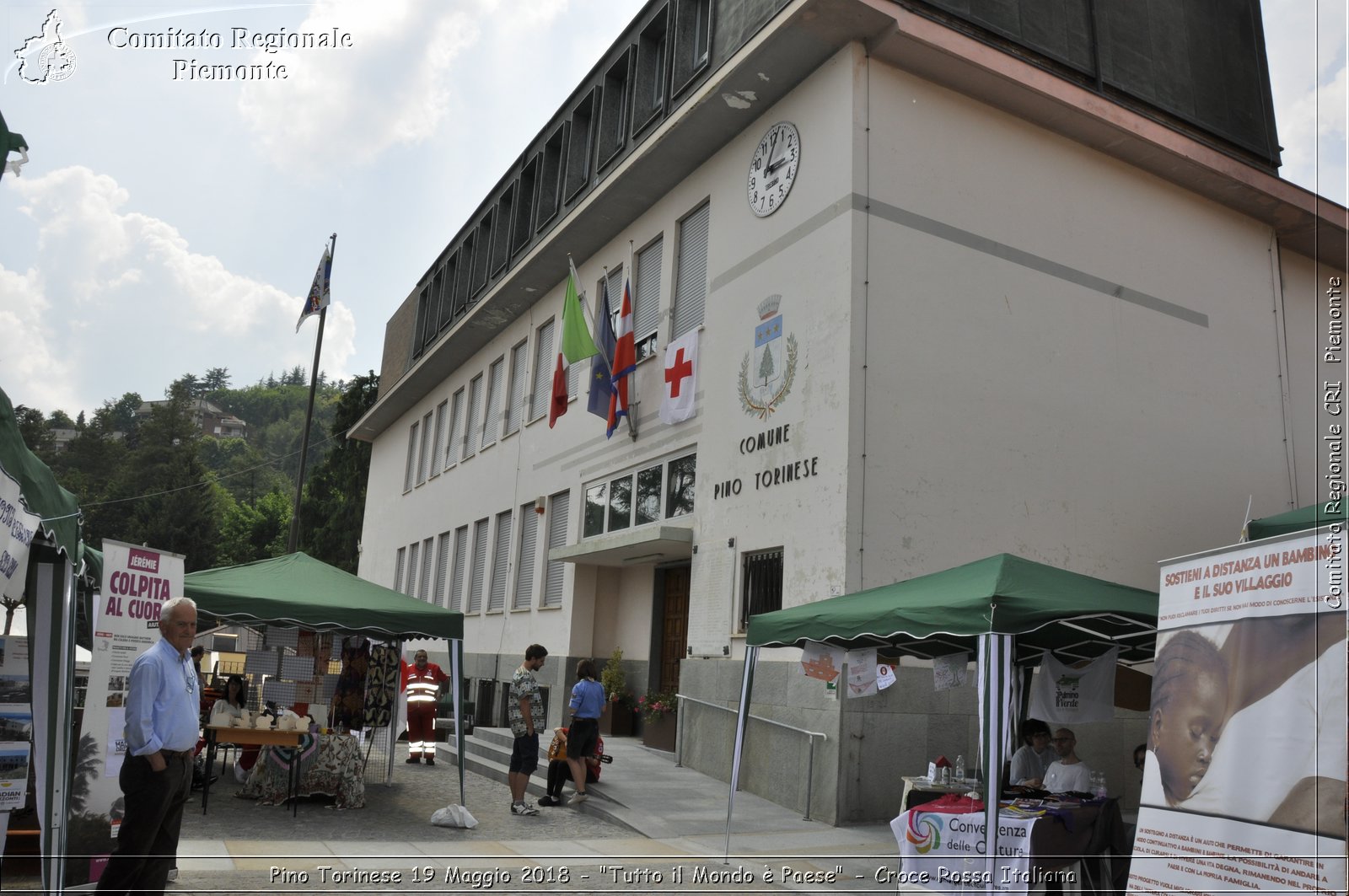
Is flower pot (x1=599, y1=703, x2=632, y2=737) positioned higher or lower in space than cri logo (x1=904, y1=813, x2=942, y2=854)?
lower

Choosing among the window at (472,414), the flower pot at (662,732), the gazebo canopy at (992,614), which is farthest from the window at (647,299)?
the window at (472,414)

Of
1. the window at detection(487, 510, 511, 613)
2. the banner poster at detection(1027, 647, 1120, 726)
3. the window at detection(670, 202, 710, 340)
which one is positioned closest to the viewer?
the banner poster at detection(1027, 647, 1120, 726)

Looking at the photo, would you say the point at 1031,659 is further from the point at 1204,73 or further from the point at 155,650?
the point at 1204,73

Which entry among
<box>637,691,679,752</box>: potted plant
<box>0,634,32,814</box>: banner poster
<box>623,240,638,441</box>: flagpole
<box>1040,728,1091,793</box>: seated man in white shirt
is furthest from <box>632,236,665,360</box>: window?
<box>0,634,32,814</box>: banner poster

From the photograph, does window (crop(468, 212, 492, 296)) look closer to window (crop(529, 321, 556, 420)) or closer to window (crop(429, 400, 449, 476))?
window (crop(529, 321, 556, 420))

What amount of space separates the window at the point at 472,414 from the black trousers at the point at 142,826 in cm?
2316

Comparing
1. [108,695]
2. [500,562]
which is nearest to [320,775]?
[108,695]

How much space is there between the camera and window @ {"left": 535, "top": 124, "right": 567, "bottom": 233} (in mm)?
23625

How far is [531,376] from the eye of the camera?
25016 mm

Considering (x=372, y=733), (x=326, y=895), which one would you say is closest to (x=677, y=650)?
(x=372, y=733)

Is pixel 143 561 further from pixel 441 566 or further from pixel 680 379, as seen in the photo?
pixel 441 566

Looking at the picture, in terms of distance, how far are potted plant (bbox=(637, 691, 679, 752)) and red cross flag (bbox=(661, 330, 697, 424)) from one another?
14.8ft

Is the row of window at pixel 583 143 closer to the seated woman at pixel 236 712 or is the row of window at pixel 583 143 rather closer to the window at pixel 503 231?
the window at pixel 503 231

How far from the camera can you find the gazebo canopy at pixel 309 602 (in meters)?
11.5
